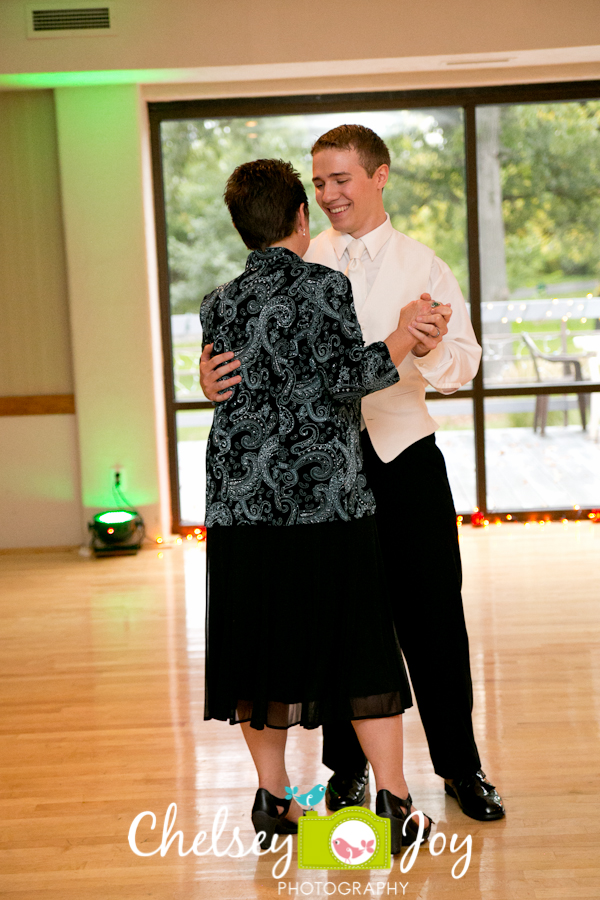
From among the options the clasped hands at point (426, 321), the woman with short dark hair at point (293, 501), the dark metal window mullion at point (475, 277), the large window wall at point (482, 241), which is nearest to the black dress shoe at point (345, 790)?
the woman with short dark hair at point (293, 501)

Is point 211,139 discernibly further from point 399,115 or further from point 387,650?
point 387,650

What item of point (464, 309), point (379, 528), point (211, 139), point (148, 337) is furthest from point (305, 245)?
point (211, 139)

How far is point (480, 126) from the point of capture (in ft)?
17.6

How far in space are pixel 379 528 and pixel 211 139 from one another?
3.94m

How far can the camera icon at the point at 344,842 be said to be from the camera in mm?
1763

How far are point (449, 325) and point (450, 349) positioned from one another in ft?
0.22

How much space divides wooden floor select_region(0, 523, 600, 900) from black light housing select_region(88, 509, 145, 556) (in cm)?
69

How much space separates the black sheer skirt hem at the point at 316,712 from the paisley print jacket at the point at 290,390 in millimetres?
376

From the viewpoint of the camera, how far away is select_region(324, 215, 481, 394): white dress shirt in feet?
6.53

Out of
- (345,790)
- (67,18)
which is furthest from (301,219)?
(67,18)

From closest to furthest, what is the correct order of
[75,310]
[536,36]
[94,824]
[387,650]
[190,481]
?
[387,650]
[94,824]
[536,36]
[75,310]
[190,481]

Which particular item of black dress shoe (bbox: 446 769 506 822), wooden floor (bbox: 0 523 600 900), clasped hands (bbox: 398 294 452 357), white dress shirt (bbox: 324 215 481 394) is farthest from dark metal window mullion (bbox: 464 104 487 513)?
clasped hands (bbox: 398 294 452 357)

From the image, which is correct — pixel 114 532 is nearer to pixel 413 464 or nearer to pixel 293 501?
pixel 413 464

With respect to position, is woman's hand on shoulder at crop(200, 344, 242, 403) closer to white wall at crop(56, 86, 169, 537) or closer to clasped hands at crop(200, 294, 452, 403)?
clasped hands at crop(200, 294, 452, 403)
